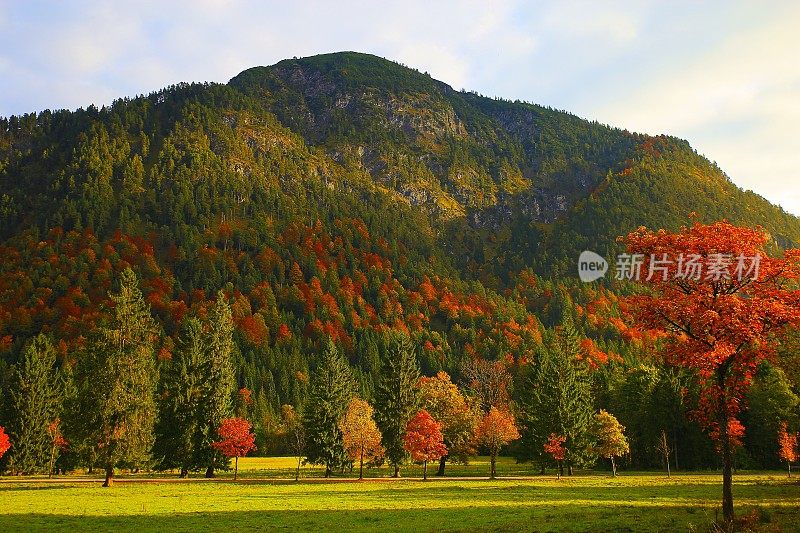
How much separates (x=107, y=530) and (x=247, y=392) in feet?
398

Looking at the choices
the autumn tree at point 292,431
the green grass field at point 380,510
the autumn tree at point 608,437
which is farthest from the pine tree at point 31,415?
the autumn tree at point 608,437

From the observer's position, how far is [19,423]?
76.6 meters

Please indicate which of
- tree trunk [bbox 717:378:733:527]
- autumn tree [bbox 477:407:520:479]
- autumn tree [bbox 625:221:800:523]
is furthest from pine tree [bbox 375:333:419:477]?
tree trunk [bbox 717:378:733:527]

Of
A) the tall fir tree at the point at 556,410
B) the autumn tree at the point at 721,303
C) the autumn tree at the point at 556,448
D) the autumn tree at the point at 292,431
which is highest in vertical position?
the autumn tree at the point at 721,303

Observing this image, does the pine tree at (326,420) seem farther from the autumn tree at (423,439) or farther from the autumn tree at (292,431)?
the autumn tree at (292,431)

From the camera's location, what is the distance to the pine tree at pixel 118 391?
50531 millimetres

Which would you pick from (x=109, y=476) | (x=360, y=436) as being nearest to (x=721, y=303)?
(x=109, y=476)

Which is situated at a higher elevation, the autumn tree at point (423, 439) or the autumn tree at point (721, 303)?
the autumn tree at point (721, 303)

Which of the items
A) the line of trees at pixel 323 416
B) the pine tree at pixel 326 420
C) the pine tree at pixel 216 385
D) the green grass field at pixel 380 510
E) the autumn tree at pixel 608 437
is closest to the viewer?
the green grass field at pixel 380 510

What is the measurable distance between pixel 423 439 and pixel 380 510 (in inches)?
1361

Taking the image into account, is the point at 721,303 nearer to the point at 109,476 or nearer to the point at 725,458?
the point at 725,458

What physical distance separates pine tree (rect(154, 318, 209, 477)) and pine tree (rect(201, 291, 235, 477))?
0.57 m

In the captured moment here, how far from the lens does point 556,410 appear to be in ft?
246

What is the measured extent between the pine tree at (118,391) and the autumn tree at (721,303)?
45.0 metres
